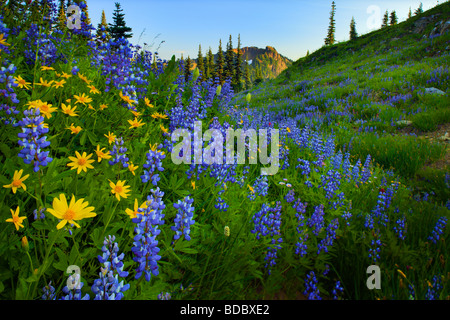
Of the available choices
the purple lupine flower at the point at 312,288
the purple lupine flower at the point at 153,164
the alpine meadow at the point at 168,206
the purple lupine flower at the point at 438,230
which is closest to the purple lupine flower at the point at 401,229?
the alpine meadow at the point at 168,206

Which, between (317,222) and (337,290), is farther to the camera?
(317,222)

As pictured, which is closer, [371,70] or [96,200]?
[96,200]

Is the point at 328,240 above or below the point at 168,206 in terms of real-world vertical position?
below

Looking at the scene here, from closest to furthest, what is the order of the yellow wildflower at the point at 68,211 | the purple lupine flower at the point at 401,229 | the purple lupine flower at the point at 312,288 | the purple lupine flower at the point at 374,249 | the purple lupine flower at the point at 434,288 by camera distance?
the yellow wildflower at the point at 68,211
the purple lupine flower at the point at 434,288
the purple lupine flower at the point at 312,288
the purple lupine flower at the point at 374,249
the purple lupine flower at the point at 401,229

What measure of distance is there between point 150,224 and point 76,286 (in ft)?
1.30

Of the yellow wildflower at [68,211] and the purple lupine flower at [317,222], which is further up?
the yellow wildflower at [68,211]

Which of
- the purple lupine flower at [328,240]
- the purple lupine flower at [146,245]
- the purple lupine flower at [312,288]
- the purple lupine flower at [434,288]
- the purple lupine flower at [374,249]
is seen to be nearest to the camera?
the purple lupine flower at [146,245]

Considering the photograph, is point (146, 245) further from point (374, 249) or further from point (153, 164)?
point (374, 249)

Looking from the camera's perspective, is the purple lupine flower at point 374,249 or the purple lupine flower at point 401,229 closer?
the purple lupine flower at point 374,249

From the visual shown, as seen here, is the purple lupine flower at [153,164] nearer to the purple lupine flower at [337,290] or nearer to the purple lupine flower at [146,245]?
the purple lupine flower at [146,245]

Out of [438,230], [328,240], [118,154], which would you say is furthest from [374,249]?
[118,154]

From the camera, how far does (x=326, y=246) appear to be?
7.46ft

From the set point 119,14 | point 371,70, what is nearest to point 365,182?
point 371,70

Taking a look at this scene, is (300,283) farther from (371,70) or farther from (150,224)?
(371,70)
